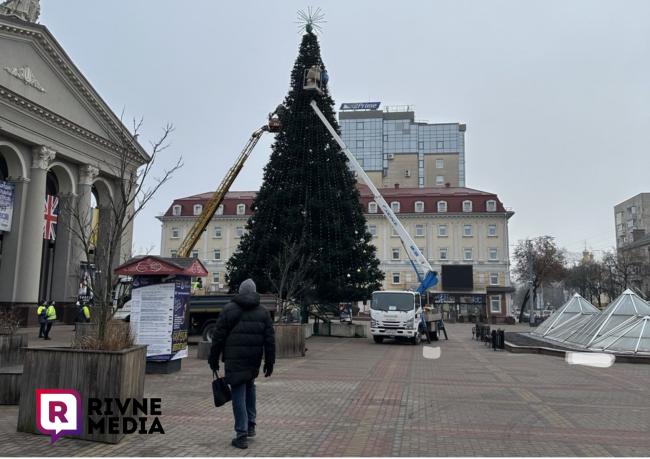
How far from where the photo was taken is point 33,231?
94.9 ft

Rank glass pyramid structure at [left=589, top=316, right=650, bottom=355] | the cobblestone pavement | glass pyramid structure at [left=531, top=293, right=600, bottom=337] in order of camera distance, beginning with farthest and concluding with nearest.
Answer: glass pyramid structure at [left=531, top=293, right=600, bottom=337] → glass pyramid structure at [left=589, top=316, right=650, bottom=355] → the cobblestone pavement

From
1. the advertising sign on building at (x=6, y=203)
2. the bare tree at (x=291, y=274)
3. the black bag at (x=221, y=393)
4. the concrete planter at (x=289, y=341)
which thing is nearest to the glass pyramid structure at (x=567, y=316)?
the bare tree at (x=291, y=274)

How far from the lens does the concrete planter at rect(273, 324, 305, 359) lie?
17.3 metres

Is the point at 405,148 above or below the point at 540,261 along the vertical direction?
above

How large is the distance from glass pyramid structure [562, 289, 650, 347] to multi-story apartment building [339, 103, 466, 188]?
69466mm

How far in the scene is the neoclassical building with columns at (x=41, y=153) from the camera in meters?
28.2

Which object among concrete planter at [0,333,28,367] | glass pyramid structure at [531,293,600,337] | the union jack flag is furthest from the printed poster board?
glass pyramid structure at [531,293,600,337]

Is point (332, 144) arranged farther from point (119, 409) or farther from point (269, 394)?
point (119, 409)

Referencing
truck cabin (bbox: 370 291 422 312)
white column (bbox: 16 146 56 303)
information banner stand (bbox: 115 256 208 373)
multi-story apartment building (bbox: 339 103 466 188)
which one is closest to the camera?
information banner stand (bbox: 115 256 208 373)

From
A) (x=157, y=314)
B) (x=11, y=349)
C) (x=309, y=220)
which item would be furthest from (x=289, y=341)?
(x=309, y=220)

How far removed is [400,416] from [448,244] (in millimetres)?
62432

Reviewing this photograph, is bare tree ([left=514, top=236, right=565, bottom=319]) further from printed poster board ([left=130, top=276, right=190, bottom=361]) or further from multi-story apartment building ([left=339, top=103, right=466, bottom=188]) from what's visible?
printed poster board ([left=130, top=276, right=190, bottom=361])

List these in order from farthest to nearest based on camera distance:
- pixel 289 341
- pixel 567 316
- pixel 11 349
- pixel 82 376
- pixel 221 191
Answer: pixel 221 191, pixel 567 316, pixel 289 341, pixel 11 349, pixel 82 376

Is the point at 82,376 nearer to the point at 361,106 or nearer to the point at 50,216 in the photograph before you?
the point at 50,216
